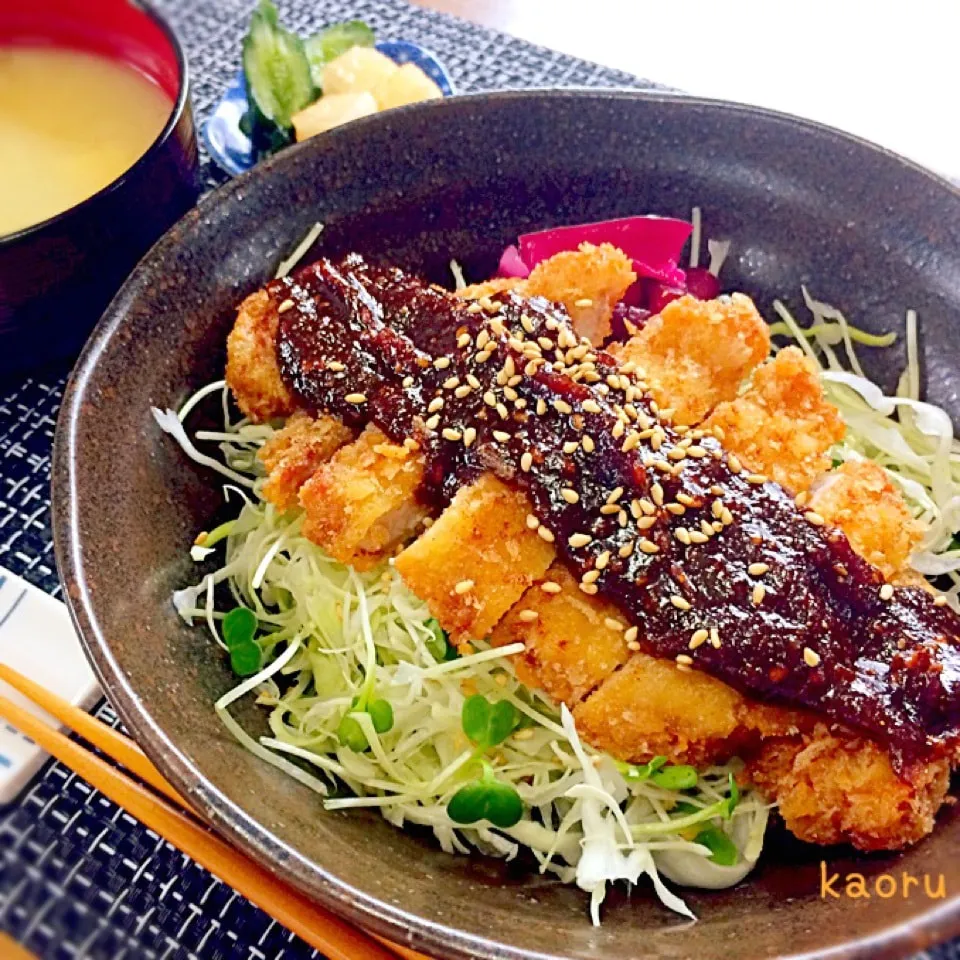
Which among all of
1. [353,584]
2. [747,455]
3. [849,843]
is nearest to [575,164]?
[747,455]

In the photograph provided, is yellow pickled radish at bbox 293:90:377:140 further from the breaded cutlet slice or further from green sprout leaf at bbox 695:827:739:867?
green sprout leaf at bbox 695:827:739:867

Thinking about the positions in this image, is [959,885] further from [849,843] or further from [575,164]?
[575,164]

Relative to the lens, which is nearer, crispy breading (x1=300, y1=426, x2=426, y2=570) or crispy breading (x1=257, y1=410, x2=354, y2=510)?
crispy breading (x1=300, y1=426, x2=426, y2=570)

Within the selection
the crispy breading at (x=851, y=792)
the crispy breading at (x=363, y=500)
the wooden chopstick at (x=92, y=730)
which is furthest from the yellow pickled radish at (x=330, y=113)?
the crispy breading at (x=851, y=792)

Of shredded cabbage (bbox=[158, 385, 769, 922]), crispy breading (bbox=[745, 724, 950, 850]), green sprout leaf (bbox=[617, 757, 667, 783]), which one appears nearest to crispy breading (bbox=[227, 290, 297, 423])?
shredded cabbage (bbox=[158, 385, 769, 922])

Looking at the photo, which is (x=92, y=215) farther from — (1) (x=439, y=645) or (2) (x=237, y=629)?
(1) (x=439, y=645)

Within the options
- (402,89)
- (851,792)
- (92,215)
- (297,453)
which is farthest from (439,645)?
(402,89)

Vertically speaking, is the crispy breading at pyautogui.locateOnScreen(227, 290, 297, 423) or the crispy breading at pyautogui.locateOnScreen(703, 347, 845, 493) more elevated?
the crispy breading at pyautogui.locateOnScreen(703, 347, 845, 493)
